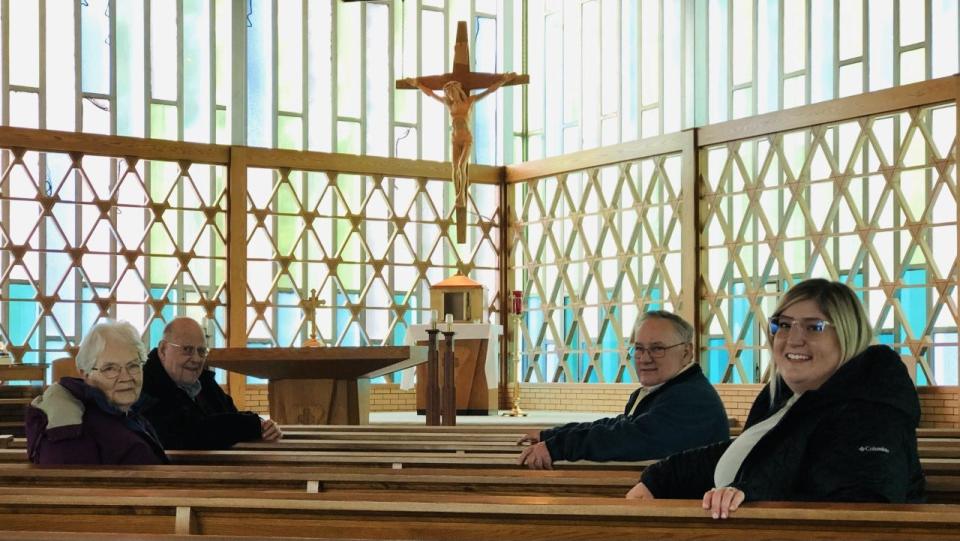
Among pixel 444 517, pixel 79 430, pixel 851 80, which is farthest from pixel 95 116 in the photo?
pixel 444 517

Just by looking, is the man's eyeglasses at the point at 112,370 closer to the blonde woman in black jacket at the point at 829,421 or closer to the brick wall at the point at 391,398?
the blonde woman in black jacket at the point at 829,421

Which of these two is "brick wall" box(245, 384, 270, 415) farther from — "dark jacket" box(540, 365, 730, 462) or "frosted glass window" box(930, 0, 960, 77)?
"dark jacket" box(540, 365, 730, 462)

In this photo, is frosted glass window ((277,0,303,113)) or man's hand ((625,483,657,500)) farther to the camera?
frosted glass window ((277,0,303,113))

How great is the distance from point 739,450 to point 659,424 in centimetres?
70

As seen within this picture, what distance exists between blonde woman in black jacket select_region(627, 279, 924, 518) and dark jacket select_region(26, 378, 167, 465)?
101 cm

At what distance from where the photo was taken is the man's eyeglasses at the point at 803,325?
6.25ft

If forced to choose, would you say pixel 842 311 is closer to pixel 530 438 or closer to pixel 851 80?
pixel 530 438

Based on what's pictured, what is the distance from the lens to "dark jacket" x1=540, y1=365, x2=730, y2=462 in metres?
2.66

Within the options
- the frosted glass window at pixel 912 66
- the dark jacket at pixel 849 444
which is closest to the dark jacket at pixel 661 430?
the dark jacket at pixel 849 444

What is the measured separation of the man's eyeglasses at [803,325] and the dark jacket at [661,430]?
2.38ft

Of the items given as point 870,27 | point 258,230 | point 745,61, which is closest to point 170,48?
point 258,230

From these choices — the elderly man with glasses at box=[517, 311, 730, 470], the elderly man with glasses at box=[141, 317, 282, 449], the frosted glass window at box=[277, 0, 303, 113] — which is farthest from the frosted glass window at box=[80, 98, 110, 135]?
the elderly man with glasses at box=[517, 311, 730, 470]

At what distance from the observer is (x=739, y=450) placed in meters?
1.97

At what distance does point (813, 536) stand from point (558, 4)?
357 inches
